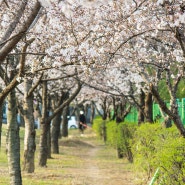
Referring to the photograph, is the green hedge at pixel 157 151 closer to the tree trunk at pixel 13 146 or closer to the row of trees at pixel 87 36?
the row of trees at pixel 87 36

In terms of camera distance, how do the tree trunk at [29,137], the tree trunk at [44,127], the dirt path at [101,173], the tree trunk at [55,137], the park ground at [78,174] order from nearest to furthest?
the park ground at [78,174] < the dirt path at [101,173] < the tree trunk at [29,137] < the tree trunk at [44,127] < the tree trunk at [55,137]

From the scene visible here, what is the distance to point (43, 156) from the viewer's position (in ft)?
65.8

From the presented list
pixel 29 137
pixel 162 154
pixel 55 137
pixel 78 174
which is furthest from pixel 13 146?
pixel 55 137

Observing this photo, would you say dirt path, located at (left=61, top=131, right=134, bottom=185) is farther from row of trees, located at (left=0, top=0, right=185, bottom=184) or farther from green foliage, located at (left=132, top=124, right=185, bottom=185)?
row of trees, located at (left=0, top=0, right=185, bottom=184)

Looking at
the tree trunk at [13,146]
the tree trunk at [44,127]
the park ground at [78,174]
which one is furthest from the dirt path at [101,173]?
the tree trunk at [13,146]

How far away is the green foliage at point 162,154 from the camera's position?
907 cm

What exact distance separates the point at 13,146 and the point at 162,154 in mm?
4904

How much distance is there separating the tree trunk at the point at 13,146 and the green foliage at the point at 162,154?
3381 mm

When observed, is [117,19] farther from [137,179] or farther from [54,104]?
[54,104]

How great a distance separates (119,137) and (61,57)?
13.5 meters

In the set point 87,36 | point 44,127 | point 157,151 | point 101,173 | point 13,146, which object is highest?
point 87,36

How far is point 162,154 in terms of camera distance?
31.6ft

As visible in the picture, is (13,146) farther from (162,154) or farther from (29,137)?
(162,154)

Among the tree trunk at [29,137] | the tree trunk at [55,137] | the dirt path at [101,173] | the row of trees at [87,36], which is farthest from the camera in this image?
the tree trunk at [55,137]
